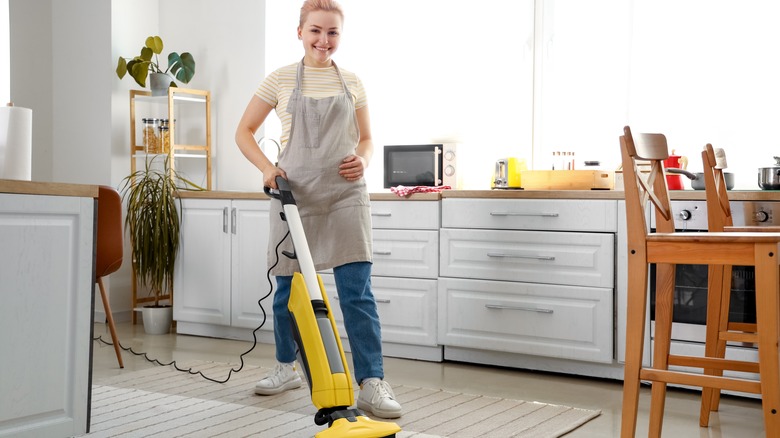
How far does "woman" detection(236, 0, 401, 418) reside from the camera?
288 centimetres

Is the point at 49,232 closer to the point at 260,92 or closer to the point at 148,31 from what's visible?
the point at 260,92

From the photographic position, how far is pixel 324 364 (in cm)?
228

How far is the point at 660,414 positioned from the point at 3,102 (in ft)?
14.3

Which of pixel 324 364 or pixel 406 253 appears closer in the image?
pixel 324 364

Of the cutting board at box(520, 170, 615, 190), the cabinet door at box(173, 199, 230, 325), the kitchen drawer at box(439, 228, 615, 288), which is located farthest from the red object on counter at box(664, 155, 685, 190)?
the cabinet door at box(173, 199, 230, 325)

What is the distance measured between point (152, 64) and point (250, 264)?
1509mm

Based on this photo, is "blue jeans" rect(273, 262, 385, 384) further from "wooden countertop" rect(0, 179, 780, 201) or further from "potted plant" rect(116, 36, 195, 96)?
"potted plant" rect(116, 36, 195, 96)

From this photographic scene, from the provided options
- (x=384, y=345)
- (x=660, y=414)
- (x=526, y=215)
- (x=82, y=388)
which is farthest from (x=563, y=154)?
(x=82, y=388)

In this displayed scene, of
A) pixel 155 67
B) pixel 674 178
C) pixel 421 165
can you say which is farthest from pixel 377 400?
pixel 155 67

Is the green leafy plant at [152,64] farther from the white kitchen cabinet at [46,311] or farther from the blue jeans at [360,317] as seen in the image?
the white kitchen cabinet at [46,311]

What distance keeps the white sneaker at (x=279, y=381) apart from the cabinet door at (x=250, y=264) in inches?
46.5

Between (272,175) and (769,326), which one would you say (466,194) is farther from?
(769,326)

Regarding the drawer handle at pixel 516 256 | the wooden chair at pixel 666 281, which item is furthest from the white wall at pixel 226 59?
the wooden chair at pixel 666 281

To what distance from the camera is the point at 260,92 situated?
3.00 m
